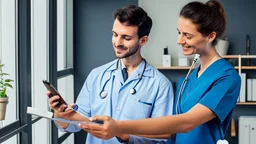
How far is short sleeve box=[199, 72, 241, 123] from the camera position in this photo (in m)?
1.41

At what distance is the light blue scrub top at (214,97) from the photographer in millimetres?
1420

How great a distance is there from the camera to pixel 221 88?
1.42m

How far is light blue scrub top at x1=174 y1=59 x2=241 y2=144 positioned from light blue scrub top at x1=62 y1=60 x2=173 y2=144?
0.08m

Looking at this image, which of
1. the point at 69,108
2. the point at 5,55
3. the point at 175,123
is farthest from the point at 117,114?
the point at 5,55

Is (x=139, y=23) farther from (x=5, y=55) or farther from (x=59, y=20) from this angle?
(x=59, y=20)

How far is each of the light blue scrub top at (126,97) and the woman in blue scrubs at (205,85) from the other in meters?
0.07

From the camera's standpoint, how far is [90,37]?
4.36 metres

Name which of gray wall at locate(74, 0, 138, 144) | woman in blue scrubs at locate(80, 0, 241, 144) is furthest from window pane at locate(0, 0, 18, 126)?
gray wall at locate(74, 0, 138, 144)

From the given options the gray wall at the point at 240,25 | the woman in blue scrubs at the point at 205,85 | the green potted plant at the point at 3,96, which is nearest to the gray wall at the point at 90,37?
the gray wall at the point at 240,25

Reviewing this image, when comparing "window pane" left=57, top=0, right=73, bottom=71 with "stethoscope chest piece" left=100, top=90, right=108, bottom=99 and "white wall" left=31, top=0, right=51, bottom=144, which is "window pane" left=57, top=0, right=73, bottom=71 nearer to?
"white wall" left=31, top=0, right=51, bottom=144

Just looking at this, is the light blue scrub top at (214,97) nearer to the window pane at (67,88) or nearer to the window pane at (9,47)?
the window pane at (9,47)

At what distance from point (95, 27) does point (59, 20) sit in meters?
0.41

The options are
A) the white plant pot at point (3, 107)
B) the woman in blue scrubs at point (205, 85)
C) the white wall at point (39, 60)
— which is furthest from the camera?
the white wall at point (39, 60)

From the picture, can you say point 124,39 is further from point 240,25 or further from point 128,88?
point 240,25
